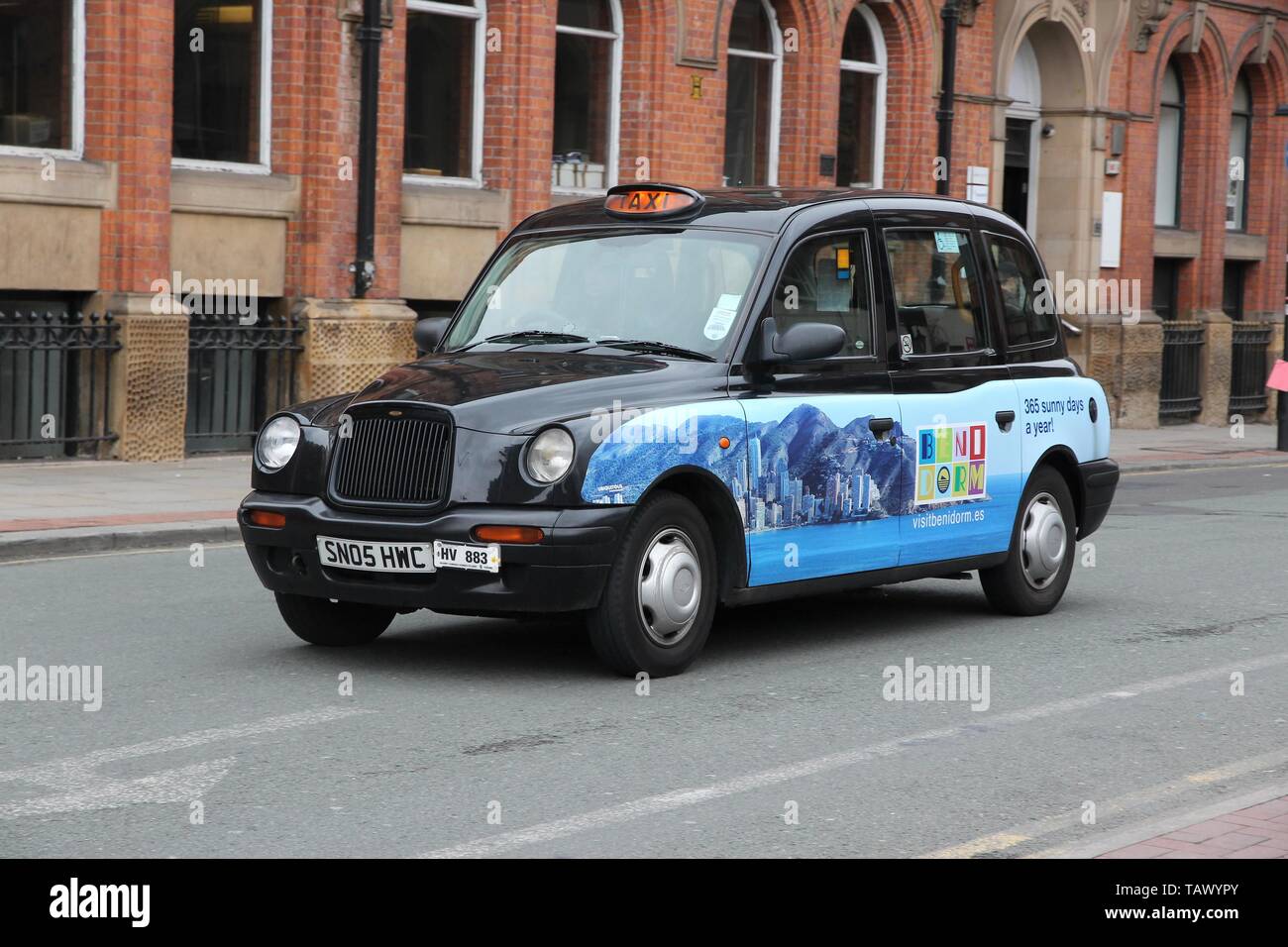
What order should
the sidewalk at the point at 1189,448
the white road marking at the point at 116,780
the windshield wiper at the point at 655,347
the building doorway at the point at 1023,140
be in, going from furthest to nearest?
the building doorway at the point at 1023,140 < the sidewalk at the point at 1189,448 < the windshield wiper at the point at 655,347 < the white road marking at the point at 116,780

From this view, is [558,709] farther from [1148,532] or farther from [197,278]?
[197,278]

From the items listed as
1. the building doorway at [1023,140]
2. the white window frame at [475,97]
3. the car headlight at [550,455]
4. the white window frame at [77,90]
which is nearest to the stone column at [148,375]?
the white window frame at [77,90]

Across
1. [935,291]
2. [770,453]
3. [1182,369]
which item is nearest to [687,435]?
[770,453]

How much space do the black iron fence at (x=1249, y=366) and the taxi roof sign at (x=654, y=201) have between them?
2452cm

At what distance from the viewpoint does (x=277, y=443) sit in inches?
336

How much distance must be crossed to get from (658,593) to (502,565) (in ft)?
2.22

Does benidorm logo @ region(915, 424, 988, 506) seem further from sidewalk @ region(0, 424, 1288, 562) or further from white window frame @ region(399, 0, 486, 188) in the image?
white window frame @ region(399, 0, 486, 188)

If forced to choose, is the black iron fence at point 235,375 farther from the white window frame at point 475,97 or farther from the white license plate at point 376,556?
the white license plate at point 376,556

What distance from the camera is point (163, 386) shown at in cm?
1780

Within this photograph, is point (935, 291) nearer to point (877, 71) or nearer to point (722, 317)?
point (722, 317)

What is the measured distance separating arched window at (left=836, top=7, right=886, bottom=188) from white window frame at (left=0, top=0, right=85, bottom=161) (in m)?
11.6

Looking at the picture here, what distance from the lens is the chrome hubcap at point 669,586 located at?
8.09 metres

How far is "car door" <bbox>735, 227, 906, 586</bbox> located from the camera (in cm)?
858

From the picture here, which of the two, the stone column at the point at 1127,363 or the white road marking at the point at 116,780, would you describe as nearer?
the white road marking at the point at 116,780
